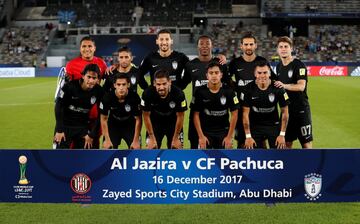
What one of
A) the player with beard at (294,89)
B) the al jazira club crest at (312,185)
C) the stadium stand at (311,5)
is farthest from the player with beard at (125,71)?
the stadium stand at (311,5)

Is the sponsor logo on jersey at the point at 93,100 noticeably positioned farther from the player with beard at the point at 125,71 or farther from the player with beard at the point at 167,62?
the player with beard at the point at 167,62

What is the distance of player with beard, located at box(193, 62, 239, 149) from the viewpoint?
707 centimetres

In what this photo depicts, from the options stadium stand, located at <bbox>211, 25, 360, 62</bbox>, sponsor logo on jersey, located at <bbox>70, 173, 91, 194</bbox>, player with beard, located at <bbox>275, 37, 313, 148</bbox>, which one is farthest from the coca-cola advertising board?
sponsor logo on jersey, located at <bbox>70, 173, 91, 194</bbox>

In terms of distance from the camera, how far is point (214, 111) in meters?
7.27

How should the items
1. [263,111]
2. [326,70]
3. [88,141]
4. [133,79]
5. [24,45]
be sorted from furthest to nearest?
[24,45] → [326,70] → [133,79] → [88,141] → [263,111]

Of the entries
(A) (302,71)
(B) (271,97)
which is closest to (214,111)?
(B) (271,97)

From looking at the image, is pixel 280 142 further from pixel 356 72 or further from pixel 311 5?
pixel 311 5

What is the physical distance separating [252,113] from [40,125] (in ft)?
29.8

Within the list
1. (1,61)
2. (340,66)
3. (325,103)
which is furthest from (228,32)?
(325,103)

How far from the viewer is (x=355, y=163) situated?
571 centimetres

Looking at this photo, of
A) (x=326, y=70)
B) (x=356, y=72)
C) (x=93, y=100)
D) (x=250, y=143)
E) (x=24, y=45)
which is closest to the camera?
(x=250, y=143)

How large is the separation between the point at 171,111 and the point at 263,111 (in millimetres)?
1457

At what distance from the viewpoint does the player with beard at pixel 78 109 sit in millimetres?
7328
